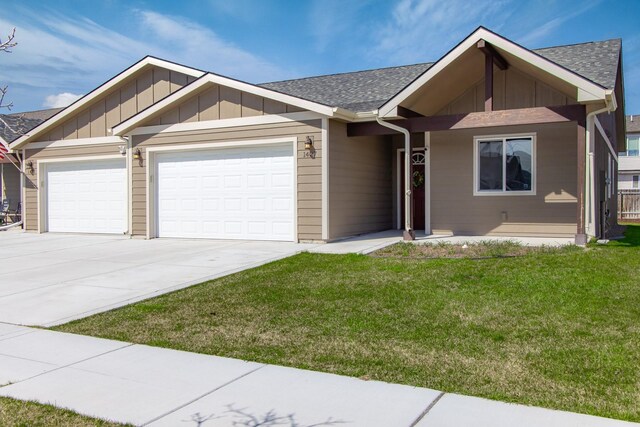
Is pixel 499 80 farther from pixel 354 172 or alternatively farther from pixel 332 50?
pixel 332 50

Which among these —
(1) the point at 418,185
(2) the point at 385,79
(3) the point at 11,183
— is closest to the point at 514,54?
(1) the point at 418,185

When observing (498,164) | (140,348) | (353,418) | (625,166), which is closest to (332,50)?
(498,164)

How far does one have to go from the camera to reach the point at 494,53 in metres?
10.8

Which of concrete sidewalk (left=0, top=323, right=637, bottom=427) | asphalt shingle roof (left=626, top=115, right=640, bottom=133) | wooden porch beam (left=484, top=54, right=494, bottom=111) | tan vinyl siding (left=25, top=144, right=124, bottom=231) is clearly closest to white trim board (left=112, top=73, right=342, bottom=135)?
tan vinyl siding (left=25, top=144, right=124, bottom=231)

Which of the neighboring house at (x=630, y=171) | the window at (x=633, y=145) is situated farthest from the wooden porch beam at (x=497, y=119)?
the window at (x=633, y=145)

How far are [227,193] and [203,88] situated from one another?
2.54 metres

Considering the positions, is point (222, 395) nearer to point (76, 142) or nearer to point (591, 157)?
point (591, 157)

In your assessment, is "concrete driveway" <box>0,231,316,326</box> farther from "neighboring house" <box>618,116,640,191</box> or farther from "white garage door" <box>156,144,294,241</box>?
"neighboring house" <box>618,116,640,191</box>

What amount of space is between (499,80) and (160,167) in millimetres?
8406

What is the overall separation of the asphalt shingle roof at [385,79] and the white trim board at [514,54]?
0.82 m

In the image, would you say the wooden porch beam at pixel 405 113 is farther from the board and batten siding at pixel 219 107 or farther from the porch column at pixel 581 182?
the porch column at pixel 581 182

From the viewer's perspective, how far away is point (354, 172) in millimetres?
12758

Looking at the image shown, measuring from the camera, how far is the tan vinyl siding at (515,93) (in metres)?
11.5

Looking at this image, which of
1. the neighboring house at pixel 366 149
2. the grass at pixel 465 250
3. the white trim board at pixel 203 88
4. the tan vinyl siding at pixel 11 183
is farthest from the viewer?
the tan vinyl siding at pixel 11 183
